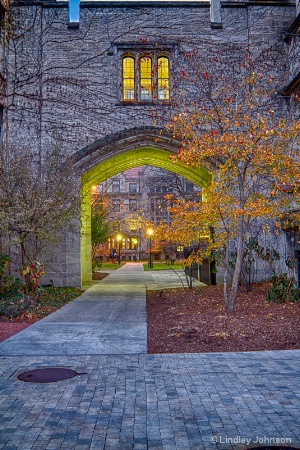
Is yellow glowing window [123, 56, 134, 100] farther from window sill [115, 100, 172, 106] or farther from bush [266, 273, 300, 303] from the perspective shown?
bush [266, 273, 300, 303]

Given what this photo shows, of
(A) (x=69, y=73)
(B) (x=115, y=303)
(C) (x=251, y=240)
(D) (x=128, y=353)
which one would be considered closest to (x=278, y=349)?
(D) (x=128, y=353)

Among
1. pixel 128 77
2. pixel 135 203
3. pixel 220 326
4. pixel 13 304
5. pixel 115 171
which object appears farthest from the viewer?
pixel 135 203

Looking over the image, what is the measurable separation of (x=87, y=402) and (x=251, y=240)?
1196 centimetres

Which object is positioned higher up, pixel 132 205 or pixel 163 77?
pixel 163 77

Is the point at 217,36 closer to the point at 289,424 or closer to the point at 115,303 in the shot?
the point at 115,303

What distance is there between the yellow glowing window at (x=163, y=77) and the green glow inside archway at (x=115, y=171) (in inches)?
85.8

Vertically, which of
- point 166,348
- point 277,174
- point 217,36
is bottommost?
point 166,348

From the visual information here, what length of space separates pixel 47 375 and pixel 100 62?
15.1m

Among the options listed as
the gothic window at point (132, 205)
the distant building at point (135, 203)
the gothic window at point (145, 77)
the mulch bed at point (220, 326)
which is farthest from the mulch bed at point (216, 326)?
the gothic window at point (132, 205)

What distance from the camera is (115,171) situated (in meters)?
23.2

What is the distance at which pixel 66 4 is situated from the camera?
18.7 m

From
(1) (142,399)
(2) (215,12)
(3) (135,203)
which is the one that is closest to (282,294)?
(1) (142,399)

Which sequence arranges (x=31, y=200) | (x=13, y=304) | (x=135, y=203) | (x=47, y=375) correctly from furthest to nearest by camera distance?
(x=135, y=203)
(x=31, y=200)
(x=13, y=304)
(x=47, y=375)

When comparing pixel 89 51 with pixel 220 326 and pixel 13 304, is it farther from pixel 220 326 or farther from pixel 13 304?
pixel 220 326
